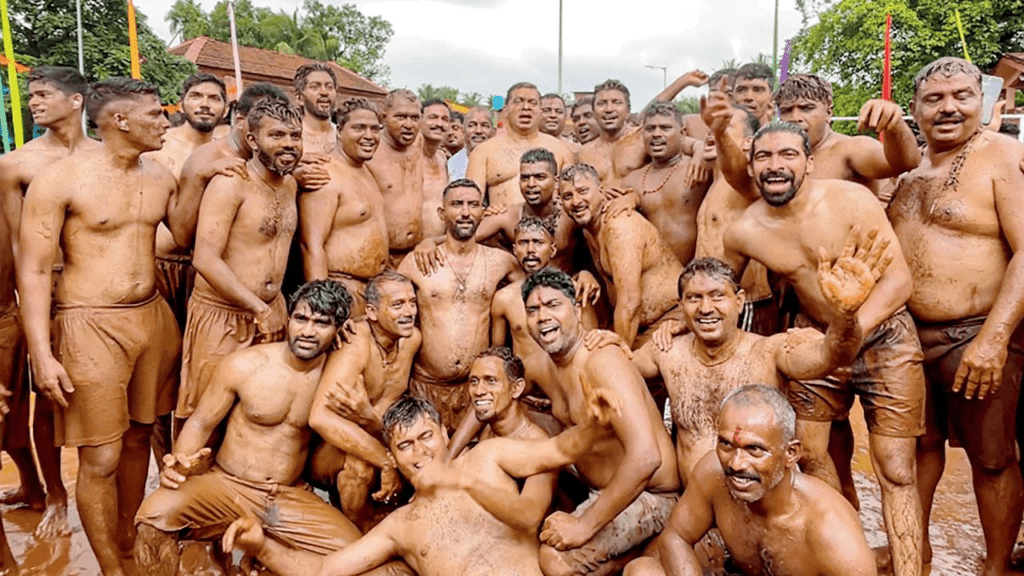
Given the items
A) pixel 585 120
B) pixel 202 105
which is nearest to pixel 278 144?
pixel 202 105

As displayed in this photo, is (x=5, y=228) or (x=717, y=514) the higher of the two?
(x=5, y=228)

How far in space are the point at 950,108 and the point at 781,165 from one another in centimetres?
104

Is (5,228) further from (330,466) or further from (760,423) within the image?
(760,423)

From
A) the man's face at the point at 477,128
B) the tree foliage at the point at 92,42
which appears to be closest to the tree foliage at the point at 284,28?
the tree foliage at the point at 92,42

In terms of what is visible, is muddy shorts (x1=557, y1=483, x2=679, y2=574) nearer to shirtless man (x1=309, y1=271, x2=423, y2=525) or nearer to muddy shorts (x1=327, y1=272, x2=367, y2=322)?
shirtless man (x1=309, y1=271, x2=423, y2=525)

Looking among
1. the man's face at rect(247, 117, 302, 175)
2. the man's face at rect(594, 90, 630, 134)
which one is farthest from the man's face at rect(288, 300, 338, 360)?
the man's face at rect(594, 90, 630, 134)

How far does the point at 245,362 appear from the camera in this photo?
4.58m

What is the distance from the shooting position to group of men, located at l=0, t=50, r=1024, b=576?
3906 millimetres

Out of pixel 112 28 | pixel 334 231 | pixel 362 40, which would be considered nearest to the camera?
pixel 334 231

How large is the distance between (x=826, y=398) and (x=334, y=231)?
3.43 metres

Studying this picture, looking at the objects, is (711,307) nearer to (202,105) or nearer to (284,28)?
(202,105)

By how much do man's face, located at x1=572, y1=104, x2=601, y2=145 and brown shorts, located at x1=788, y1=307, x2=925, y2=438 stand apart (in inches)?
181

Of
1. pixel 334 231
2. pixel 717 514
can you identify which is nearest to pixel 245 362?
pixel 334 231

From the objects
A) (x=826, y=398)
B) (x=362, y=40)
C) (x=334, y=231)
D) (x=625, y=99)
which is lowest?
(x=826, y=398)
